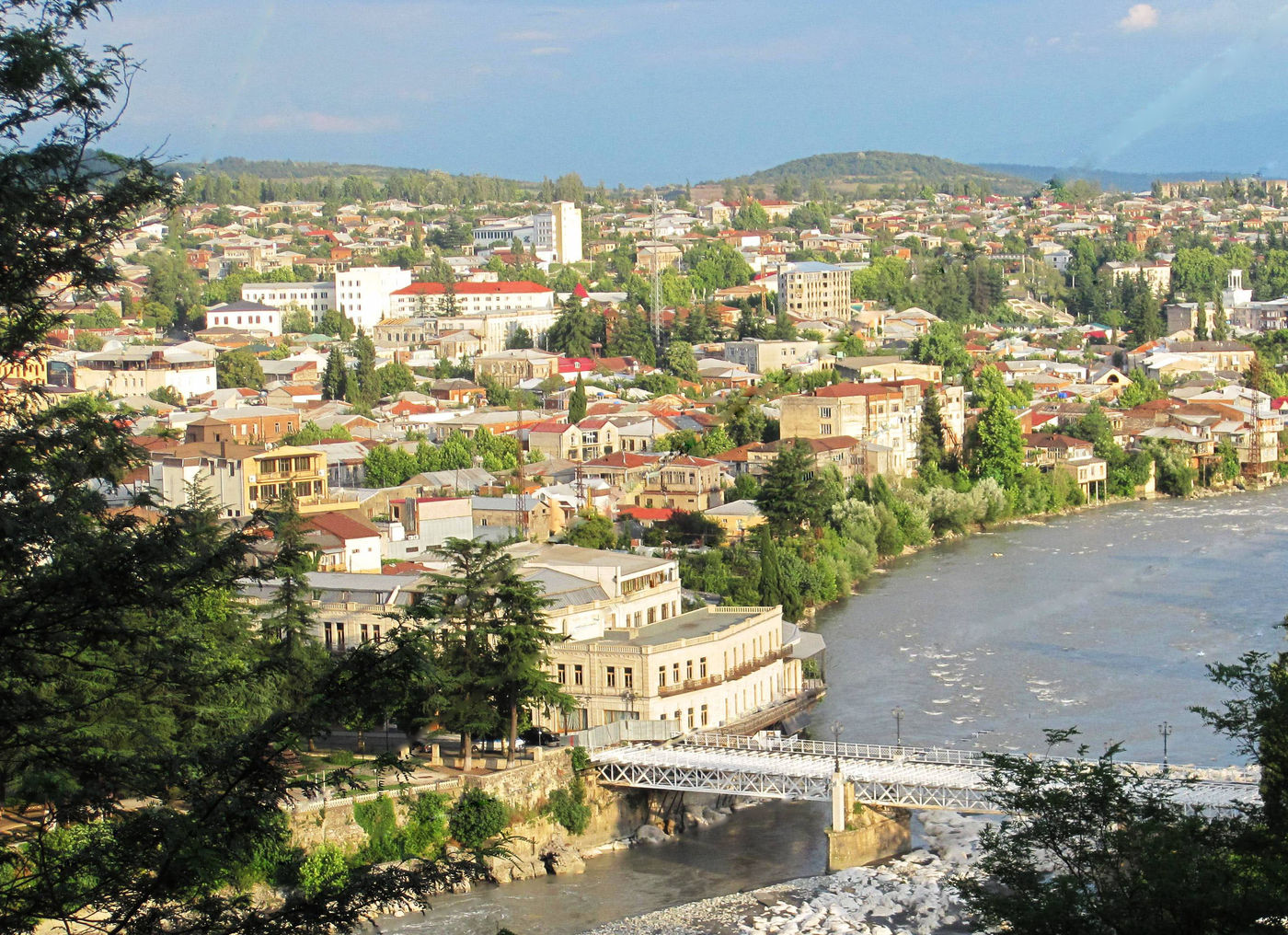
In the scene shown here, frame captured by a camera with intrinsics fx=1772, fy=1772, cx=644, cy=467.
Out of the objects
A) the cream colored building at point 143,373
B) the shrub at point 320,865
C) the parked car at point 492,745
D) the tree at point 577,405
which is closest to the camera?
the shrub at point 320,865

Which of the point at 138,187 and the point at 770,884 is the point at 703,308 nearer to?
the point at 770,884

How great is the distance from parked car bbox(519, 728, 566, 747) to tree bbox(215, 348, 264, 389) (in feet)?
53.0

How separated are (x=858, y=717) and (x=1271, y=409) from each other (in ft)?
51.2

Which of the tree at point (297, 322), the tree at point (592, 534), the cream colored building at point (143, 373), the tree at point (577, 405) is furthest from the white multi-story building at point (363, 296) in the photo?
the tree at point (592, 534)

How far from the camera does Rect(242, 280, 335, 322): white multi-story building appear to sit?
34438mm

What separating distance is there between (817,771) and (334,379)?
17.4 meters

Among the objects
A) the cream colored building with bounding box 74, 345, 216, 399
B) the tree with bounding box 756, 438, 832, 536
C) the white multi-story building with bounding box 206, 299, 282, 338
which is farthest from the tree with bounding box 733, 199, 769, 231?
the tree with bounding box 756, 438, 832, 536

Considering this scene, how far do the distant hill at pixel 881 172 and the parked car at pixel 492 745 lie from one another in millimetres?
86305

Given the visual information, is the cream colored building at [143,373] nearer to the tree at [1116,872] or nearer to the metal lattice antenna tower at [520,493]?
the metal lattice antenna tower at [520,493]

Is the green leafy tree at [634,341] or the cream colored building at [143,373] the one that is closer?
the cream colored building at [143,373]

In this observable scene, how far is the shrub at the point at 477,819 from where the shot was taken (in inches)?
338

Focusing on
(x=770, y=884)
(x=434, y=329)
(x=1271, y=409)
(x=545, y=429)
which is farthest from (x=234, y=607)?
(x=434, y=329)

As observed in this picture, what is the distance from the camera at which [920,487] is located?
65.9ft

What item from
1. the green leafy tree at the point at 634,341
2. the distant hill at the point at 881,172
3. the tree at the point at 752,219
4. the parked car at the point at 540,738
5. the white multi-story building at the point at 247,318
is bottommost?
the parked car at the point at 540,738
